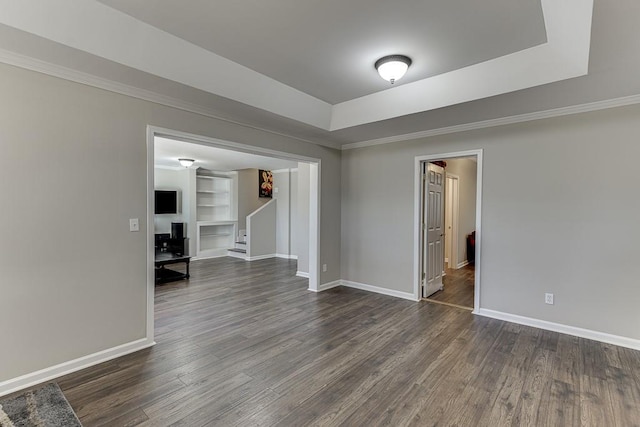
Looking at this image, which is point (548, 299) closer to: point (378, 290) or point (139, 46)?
point (378, 290)

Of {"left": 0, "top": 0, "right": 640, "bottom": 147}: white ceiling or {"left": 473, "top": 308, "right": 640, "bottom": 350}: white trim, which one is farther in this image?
{"left": 473, "top": 308, "right": 640, "bottom": 350}: white trim

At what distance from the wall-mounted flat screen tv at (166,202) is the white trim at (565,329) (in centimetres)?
748

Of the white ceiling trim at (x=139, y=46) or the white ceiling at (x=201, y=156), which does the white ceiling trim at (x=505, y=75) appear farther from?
the white ceiling at (x=201, y=156)

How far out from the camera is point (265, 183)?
9.37 metres

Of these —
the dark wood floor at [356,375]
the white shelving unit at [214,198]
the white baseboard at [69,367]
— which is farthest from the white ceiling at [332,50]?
the white shelving unit at [214,198]

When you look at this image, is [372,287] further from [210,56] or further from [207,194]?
[207,194]

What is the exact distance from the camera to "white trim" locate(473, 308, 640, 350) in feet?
10.0

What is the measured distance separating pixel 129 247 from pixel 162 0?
212 cm

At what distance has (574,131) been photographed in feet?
10.9

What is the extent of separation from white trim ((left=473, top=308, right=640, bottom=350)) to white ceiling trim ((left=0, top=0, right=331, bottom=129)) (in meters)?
3.75

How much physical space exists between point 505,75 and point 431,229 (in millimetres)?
2571

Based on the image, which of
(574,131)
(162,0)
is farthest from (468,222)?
(162,0)

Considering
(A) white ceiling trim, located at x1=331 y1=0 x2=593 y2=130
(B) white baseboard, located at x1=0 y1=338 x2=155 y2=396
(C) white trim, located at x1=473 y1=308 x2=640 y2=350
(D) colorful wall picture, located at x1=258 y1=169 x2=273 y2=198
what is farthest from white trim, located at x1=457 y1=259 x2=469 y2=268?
(B) white baseboard, located at x1=0 y1=338 x2=155 y2=396

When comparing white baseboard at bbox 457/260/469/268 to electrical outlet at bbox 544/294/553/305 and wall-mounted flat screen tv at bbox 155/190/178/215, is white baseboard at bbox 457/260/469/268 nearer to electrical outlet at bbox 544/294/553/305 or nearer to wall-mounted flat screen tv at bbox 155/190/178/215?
electrical outlet at bbox 544/294/553/305
